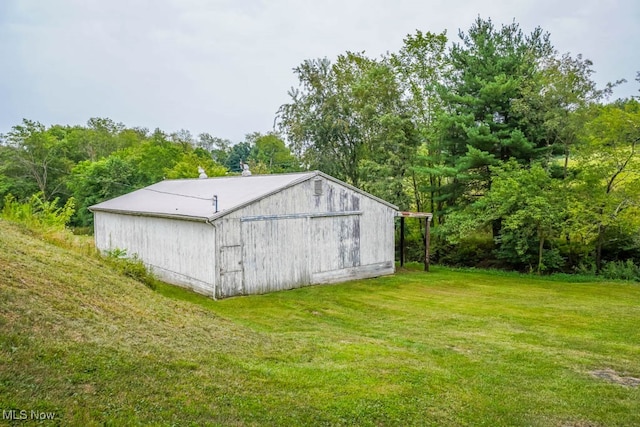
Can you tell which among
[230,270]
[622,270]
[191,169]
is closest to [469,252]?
[622,270]

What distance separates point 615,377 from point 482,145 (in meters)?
15.4

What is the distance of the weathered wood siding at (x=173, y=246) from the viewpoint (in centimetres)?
1277

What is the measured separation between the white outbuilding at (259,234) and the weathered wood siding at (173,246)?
0.10ft

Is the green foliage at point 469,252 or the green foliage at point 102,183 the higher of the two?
the green foliage at point 102,183

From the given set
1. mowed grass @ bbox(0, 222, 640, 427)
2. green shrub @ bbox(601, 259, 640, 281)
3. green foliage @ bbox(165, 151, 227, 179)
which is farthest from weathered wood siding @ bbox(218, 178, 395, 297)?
green foliage @ bbox(165, 151, 227, 179)

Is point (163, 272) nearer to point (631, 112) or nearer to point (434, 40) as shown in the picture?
point (631, 112)

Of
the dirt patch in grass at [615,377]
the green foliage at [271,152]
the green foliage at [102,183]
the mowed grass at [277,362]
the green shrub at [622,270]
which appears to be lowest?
the green shrub at [622,270]

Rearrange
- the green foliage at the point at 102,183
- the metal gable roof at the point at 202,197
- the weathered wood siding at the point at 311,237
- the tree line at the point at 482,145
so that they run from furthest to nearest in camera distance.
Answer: the green foliage at the point at 102,183 → the tree line at the point at 482,145 → the metal gable roof at the point at 202,197 → the weathered wood siding at the point at 311,237

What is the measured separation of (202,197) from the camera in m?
15.9

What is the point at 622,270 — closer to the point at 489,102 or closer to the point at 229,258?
the point at 489,102

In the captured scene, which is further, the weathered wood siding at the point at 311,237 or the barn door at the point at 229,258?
the weathered wood siding at the point at 311,237

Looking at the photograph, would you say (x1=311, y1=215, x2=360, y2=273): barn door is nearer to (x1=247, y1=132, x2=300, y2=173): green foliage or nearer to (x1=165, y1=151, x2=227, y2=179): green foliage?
(x1=165, y1=151, x2=227, y2=179): green foliage

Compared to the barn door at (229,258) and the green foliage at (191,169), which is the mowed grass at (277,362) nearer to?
the barn door at (229,258)

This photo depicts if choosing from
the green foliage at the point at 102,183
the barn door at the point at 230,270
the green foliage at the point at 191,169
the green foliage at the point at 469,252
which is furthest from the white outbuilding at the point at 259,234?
the green foliage at the point at 102,183
